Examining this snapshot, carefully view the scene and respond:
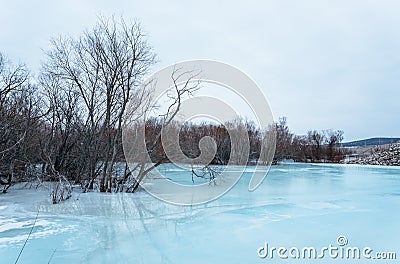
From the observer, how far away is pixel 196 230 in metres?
3.53

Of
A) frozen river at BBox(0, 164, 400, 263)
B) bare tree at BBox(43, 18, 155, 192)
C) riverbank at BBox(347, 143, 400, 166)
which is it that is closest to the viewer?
frozen river at BBox(0, 164, 400, 263)

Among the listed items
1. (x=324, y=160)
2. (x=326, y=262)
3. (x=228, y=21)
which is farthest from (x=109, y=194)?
(x=324, y=160)

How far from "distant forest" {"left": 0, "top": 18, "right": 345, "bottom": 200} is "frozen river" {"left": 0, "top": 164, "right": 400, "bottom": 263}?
4.37 feet

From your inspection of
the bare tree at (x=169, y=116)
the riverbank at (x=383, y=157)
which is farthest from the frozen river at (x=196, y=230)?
the riverbank at (x=383, y=157)

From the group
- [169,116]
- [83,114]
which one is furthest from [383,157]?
[83,114]

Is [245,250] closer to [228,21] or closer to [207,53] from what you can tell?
[207,53]

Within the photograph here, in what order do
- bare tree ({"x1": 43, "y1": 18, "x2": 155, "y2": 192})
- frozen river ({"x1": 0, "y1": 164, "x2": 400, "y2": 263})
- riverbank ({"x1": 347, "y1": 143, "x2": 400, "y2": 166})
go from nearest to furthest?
frozen river ({"x1": 0, "y1": 164, "x2": 400, "y2": 263}), bare tree ({"x1": 43, "y1": 18, "x2": 155, "y2": 192}), riverbank ({"x1": 347, "y1": 143, "x2": 400, "y2": 166})

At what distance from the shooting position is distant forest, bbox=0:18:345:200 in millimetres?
6543

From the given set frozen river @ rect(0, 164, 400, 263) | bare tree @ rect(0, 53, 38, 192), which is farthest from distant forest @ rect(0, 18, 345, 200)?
frozen river @ rect(0, 164, 400, 263)

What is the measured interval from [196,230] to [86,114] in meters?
5.64

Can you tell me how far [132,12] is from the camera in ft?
22.6

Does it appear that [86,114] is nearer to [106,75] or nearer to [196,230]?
[106,75]

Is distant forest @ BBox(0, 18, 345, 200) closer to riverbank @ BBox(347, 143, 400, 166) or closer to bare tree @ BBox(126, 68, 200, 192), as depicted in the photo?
bare tree @ BBox(126, 68, 200, 192)

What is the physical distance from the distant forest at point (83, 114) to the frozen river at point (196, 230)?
4.37 ft
